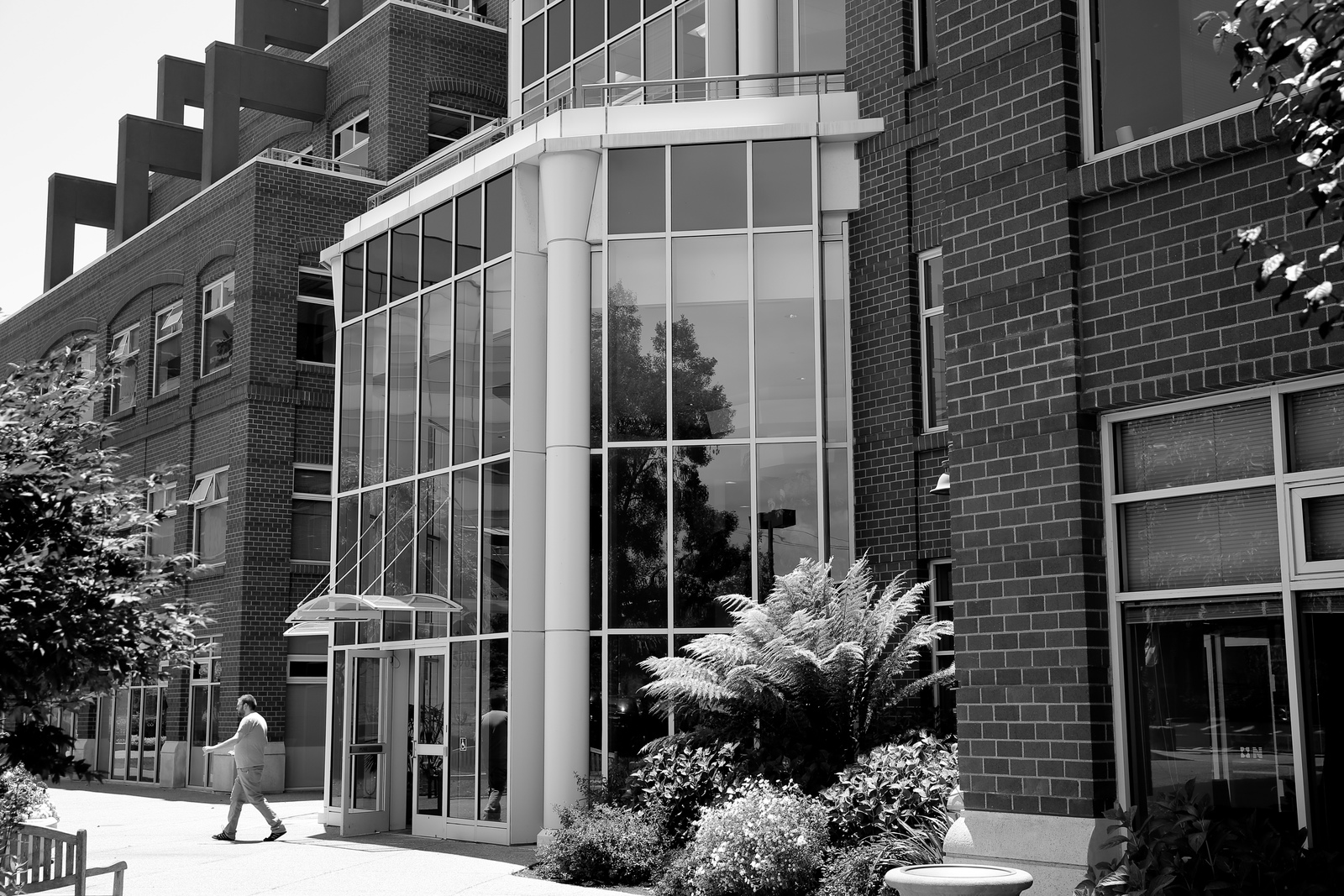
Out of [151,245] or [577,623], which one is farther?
[151,245]

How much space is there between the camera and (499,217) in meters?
18.4

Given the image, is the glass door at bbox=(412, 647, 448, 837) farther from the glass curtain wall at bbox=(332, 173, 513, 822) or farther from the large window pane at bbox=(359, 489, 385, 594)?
the large window pane at bbox=(359, 489, 385, 594)

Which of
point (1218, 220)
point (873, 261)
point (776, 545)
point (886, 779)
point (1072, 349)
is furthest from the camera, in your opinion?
point (873, 261)

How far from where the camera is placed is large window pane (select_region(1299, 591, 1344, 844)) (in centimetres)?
736

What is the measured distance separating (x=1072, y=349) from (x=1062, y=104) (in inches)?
61.6

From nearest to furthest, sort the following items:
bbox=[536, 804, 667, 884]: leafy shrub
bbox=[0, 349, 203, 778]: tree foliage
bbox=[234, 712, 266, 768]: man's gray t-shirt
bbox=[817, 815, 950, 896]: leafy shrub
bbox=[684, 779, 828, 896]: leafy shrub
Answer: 1. bbox=[0, 349, 203, 778]: tree foliage
2. bbox=[817, 815, 950, 896]: leafy shrub
3. bbox=[684, 779, 828, 896]: leafy shrub
4. bbox=[536, 804, 667, 884]: leafy shrub
5. bbox=[234, 712, 266, 768]: man's gray t-shirt

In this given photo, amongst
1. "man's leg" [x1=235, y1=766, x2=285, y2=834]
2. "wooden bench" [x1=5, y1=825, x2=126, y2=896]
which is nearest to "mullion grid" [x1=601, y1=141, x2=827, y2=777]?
"man's leg" [x1=235, y1=766, x2=285, y2=834]

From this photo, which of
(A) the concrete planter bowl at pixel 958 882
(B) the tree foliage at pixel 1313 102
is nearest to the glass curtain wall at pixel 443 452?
(A) the concrete planter bowl at pixel 958 882

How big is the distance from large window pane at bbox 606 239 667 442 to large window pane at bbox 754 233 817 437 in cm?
119

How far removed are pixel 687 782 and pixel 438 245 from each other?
905 cm

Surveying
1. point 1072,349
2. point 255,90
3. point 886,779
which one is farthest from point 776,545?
point 255,90

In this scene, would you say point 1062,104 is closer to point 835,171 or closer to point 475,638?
point 835,171

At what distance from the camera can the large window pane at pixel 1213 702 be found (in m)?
7.64

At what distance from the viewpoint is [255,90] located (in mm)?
33094
